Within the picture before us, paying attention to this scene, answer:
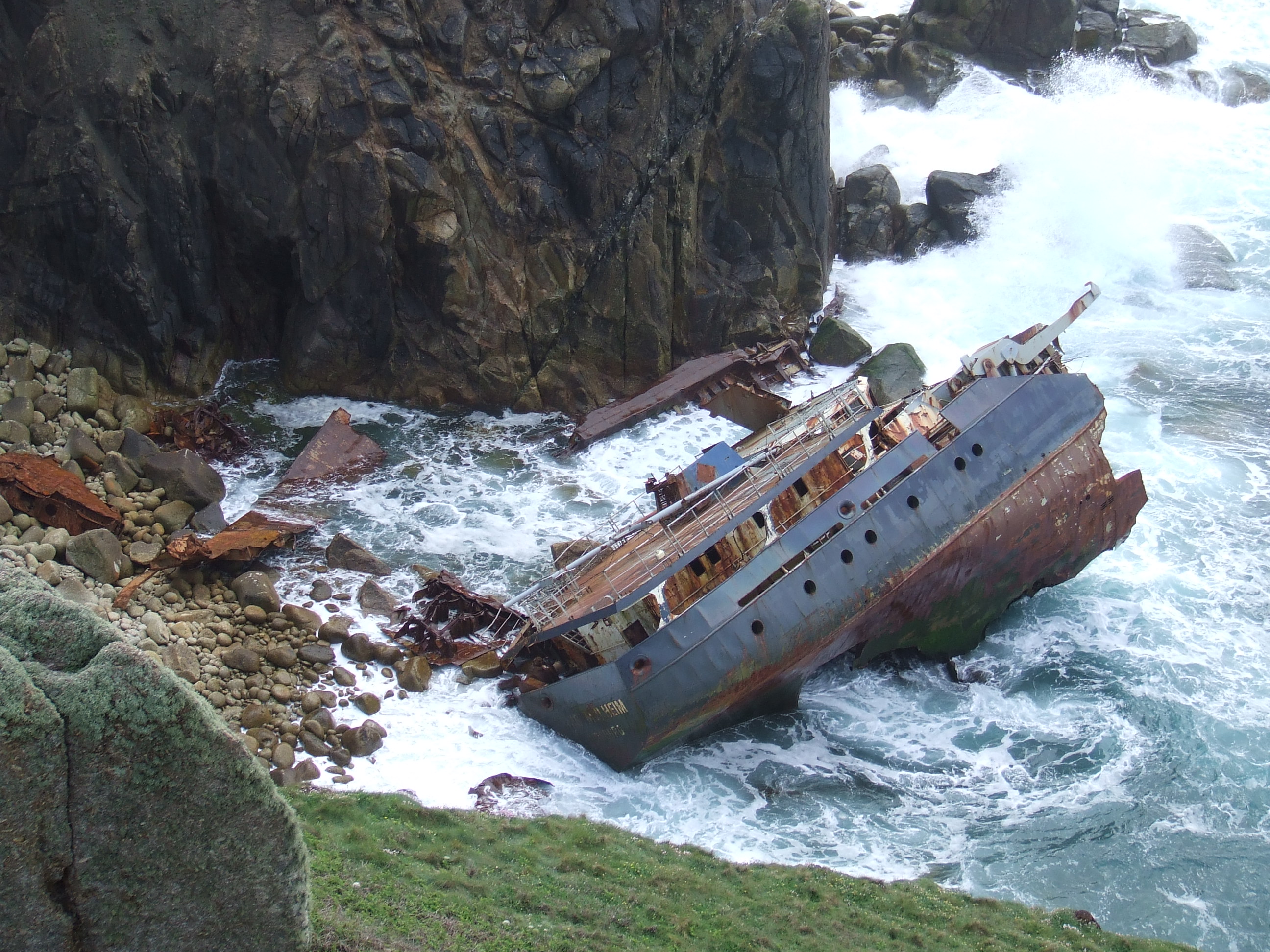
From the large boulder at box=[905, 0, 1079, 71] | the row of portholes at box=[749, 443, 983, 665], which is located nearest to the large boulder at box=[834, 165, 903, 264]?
the large boulder at box=[905, 0, 1079, 71]

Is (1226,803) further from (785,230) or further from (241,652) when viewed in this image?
(785,230)

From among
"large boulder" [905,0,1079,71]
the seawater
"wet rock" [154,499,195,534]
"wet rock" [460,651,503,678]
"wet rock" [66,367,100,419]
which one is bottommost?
the seawater

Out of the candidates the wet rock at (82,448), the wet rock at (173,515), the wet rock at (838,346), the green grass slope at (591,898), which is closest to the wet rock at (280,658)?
the green grass slope at (591,898)

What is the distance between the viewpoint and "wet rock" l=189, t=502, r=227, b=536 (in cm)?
1875

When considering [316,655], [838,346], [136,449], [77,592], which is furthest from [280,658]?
[838,346]

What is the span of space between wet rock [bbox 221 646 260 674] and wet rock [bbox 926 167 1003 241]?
2541 centimetres

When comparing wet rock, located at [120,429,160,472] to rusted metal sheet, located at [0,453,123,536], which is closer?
rusted metal sheet, located at [0,453,123,536]

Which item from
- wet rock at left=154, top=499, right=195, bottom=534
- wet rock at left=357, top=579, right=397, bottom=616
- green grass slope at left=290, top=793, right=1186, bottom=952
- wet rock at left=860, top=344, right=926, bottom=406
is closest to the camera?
green grass slope at left=290, top=793, right=1186, bottom=952

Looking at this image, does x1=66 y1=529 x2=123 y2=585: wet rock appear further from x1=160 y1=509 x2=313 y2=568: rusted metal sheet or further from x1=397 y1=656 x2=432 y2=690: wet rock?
x1=397 y1=656 x2=432 y2=690: wet rock

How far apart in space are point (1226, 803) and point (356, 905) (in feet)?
41.7

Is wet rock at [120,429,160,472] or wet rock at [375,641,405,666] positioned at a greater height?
wet rock at [120,429,160,472]

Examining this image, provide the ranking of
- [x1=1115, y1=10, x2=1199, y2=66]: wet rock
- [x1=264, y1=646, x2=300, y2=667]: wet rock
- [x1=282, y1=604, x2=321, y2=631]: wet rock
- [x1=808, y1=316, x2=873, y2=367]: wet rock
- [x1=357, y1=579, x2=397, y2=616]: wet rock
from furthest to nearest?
[x1=1115, y1=10, x2=1199, y2=66]: wet rock, [x1=808, y1=316, x2=873, y2=367]: wet rock, [x1=357, y1=579, x2=397, y2=616]: wet rock, [x1=282, y1=604, x2=321, y2=631]: wet rock, [x1=264, y1=646, x2=300, y2=667]: wet rock

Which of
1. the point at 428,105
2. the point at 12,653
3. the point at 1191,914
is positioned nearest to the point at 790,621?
the point at 1191,914

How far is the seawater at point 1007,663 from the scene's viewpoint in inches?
577
